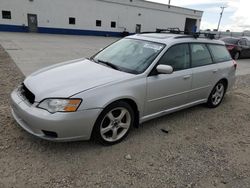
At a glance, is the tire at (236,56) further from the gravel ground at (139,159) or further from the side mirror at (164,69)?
the side mirror at (164,69)

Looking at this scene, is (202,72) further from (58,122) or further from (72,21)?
(72,21)

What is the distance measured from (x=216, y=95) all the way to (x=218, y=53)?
95 centimetres

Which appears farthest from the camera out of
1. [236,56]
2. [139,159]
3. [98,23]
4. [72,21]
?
[98,23]

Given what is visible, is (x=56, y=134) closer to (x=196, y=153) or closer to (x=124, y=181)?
(x=124, y=181)

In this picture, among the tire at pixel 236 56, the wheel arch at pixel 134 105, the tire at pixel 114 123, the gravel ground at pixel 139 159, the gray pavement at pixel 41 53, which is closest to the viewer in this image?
the gravel ground at pixel 139 159

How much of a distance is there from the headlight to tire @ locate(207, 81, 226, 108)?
3261mm

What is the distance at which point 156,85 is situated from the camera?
346cm

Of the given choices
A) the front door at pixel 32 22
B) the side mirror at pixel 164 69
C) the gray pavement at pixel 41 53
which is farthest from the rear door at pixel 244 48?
the front door at pixel 32 22

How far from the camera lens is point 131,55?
375 centimetres

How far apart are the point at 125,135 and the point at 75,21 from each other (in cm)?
2788

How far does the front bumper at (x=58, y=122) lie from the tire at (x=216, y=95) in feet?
10.0

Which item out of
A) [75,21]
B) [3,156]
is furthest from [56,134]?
[75,21]

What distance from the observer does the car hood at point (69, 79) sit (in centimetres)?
281

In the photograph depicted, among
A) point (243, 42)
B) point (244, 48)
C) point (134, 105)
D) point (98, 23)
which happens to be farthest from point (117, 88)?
point (98, 23)
